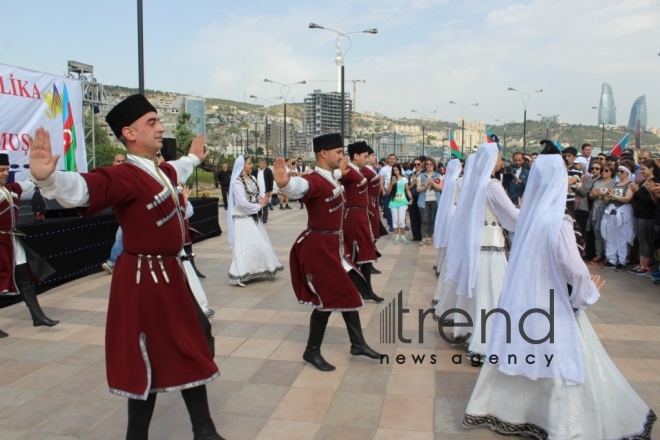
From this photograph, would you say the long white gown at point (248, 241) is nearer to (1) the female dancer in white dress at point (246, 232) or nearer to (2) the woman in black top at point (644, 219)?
(1) the female dancer in white dress at point (246, 232)

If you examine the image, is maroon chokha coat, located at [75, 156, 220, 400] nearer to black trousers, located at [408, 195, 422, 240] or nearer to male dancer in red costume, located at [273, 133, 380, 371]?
male dancer in red costume, located at [273, 133, 380, 371]

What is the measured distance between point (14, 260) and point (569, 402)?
5967 mm

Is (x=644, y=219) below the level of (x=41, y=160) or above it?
below

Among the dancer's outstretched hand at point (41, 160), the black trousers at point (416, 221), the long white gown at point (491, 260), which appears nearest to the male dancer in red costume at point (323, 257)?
the long white gown at point (491, 260)

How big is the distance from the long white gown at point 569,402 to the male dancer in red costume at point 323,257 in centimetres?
149

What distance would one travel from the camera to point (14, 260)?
6.12 meters

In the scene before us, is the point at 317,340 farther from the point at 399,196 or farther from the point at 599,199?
the point at 399,196

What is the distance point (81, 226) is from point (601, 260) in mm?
9358

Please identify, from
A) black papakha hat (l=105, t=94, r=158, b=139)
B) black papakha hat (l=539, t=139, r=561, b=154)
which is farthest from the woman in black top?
black papakha hat (l=105, t=94, r=158, b=139)

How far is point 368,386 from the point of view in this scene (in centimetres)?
439

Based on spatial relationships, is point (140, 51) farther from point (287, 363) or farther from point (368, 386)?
point (368, 386)

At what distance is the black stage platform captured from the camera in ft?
25.6

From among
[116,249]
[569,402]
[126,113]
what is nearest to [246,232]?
[116,249]

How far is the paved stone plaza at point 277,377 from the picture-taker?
147 inches
